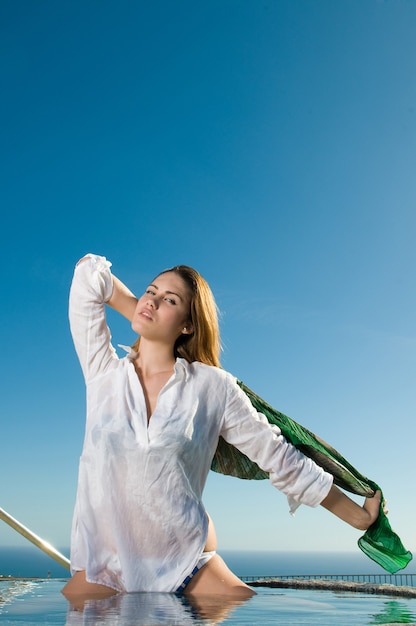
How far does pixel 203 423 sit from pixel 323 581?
2.46 meters

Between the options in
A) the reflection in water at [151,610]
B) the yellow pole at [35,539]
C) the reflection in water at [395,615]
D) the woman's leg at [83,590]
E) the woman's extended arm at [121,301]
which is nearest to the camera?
the reflection in water at [151,610]

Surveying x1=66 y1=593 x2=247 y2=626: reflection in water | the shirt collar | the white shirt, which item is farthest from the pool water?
the shirt collar

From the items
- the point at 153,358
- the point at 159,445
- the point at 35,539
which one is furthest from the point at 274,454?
the point at 35,539

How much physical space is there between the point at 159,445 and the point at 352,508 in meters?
1.20

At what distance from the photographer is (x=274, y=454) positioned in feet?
11.3

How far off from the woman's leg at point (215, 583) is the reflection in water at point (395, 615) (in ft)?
2.16

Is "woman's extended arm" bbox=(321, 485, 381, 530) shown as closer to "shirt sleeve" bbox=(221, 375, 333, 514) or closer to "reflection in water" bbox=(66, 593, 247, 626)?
"shirt sleeve" bbox=(221, 375, 333, 514)

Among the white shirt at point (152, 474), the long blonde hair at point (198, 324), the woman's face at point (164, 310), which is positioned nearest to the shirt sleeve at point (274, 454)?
the white shirt at point (152, 474)

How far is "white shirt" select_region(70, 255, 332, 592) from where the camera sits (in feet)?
10.0

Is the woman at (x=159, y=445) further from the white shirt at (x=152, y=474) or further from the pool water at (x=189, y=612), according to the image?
the pool water at (x=189, y=612)

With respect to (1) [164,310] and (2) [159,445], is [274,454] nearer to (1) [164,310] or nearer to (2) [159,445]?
(2) [159,445]

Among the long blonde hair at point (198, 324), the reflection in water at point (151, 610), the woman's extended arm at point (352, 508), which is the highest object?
the long blonde hair at point (198, 324)

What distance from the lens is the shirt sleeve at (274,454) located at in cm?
341

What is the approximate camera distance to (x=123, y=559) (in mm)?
3037
